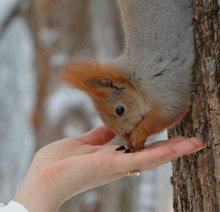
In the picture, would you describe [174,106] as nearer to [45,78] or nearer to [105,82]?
[105,82]

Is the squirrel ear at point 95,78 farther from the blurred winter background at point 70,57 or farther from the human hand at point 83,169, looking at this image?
the blurred winter background at point 70,57

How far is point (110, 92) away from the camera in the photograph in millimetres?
1609

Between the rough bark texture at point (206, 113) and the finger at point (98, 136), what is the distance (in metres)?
0.22

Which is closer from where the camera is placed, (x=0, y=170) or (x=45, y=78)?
(x=45, y=78)

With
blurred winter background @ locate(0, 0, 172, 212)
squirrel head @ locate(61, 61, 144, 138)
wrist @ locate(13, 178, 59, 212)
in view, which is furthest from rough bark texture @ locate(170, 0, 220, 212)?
blurred winter background @ locate(0, 0, 172, 212)

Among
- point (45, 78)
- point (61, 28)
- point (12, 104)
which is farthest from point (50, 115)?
point (12, 104)

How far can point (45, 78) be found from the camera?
13.2 feet

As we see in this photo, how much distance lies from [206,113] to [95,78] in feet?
0.89

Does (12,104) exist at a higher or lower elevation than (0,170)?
higher

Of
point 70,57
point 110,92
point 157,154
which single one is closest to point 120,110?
point 110,92

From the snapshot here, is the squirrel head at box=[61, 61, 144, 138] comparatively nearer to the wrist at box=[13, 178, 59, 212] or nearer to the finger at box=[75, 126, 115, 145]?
the finger at box=[75, 126, 115, 145]

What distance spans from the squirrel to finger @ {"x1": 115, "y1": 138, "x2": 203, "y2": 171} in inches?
5.1

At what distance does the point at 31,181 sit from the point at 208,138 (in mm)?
410

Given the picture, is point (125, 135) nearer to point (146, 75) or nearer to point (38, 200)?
point (146, 75)
